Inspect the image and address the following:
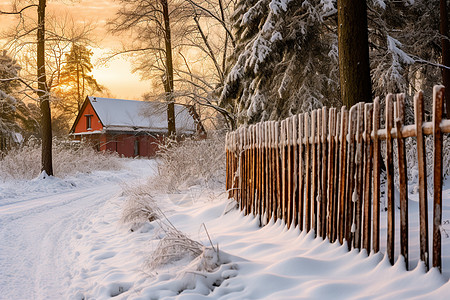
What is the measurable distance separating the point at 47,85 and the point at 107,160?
790cm

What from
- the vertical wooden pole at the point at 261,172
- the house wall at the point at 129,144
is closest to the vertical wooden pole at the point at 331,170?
the vertical wooden pole at the point at 261,172

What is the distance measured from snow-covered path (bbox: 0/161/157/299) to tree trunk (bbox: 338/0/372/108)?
16.1 feet

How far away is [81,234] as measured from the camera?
7164 millimetres

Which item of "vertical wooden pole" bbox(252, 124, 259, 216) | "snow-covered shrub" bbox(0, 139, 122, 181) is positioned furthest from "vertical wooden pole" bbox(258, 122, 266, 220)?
"snow-covered shrub" bbox(0, 139, 122, 181)

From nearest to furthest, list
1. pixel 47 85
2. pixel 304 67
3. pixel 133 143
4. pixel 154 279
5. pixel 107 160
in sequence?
1. pixel 154 279
2. pixel 304 67
3. pixel 47 85
4. pixel 107 160
5. pixel 133 143

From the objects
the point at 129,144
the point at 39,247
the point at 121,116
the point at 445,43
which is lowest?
the point at 39,247

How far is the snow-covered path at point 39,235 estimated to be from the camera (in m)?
4.59

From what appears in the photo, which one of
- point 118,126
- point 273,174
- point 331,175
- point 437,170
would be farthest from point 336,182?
point 118,126

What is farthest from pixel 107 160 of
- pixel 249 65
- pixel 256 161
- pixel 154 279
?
pixel 154 279

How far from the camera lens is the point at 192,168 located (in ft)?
36.5

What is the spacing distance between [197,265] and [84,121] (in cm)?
4254

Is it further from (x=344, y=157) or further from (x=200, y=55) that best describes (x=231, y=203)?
(x=200, y=55)

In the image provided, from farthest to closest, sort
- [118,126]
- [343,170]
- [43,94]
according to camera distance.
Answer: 1. [118,126]
2. [43,94]
3. [343,170]

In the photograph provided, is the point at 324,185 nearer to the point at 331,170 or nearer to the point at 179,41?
the point at 331,170
